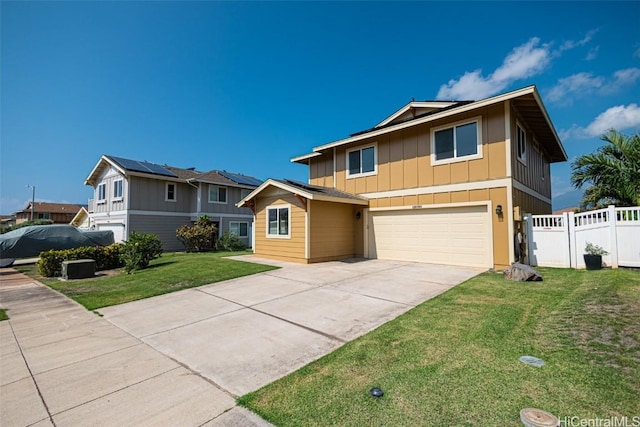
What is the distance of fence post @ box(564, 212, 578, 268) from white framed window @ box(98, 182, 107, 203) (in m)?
26.9

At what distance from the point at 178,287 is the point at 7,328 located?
3.21 m

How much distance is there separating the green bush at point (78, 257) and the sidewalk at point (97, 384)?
848 cm

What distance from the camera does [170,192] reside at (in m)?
20.4

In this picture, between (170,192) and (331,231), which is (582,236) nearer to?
(331,231)

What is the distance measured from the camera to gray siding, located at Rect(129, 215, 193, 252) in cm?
1858

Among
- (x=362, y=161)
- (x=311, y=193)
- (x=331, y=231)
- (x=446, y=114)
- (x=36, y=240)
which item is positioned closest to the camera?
(x=446, y=114)

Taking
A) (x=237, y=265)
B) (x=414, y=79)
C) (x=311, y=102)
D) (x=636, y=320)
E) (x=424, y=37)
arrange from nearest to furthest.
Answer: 1. (x=636, y=320)
2. (x=237, y=265)
3. (x=424, y=37)
4. (x=414, y=79)
5. (x=311, y=102)

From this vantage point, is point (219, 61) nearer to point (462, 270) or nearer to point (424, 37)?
point (424, 37)

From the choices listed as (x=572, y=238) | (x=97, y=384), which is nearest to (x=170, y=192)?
(x=97, y=384)

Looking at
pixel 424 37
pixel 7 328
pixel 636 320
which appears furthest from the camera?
pixel 424 37

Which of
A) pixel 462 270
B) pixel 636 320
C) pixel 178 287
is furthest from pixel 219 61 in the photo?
pixel 636 320

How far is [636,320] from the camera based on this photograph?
368 cm

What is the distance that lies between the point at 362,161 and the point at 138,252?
10669 mm

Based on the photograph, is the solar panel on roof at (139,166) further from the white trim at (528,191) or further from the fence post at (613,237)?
the fence post at (613,237)
